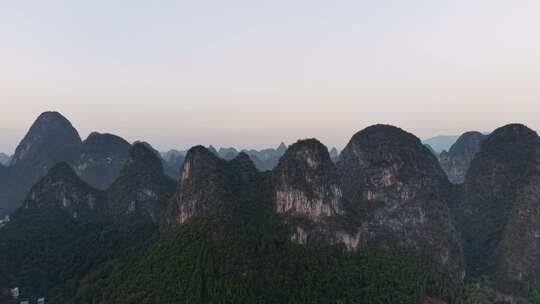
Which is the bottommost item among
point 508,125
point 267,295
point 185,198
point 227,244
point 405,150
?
point 267,295

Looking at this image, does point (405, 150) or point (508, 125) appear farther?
point (508, 125)

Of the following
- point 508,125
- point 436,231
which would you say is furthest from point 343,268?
point 508,125

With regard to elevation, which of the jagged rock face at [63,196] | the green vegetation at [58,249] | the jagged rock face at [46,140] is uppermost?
the jagged rock face at [46,140]

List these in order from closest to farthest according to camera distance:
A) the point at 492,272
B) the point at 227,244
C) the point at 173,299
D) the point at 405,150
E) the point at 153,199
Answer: the point at 173,299 < the point at 227,244 < the point at 492,272 < the point at 405,150 < the point at 153,199

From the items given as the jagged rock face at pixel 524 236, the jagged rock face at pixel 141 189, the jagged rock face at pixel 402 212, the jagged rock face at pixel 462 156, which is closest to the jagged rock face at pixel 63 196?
the jagged rock face at pixel 141 189

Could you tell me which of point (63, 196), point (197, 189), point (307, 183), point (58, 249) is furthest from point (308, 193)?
point (63, 196)

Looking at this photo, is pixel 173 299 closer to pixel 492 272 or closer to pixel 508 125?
pixel 492 272

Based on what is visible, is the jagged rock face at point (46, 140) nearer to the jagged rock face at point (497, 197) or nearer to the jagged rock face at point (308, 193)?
the jagged rock face at point (308, 193)
